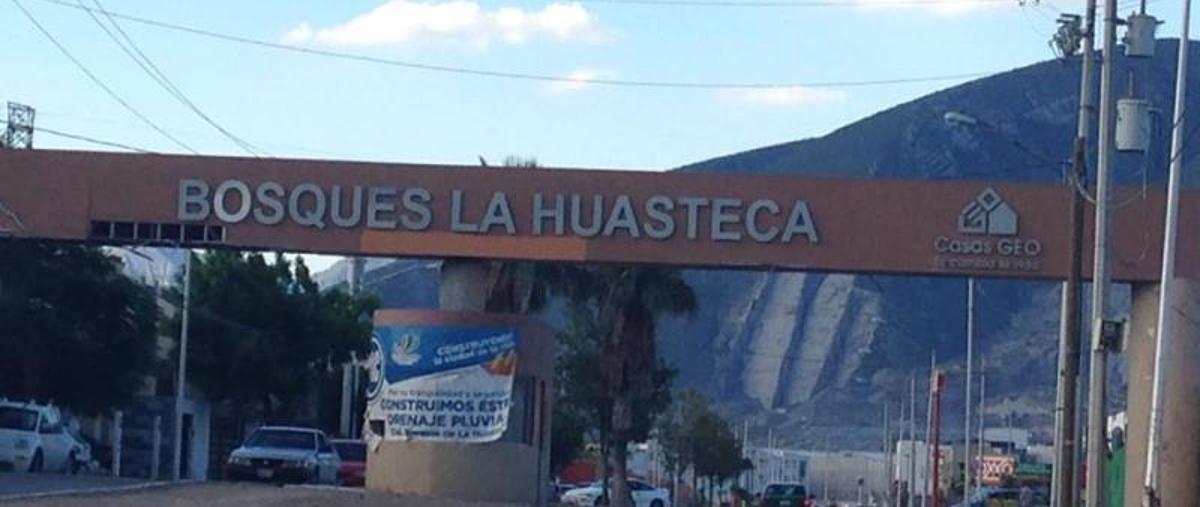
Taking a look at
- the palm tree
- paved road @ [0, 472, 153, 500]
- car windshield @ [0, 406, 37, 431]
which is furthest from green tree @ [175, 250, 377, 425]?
paved road @ [0, 472, 153, 500]

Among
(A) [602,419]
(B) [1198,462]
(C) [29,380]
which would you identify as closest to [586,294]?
(A) [602,419]

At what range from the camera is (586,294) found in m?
63.3

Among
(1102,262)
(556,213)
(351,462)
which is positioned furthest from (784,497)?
(1102,262)

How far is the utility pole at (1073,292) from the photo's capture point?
125 ft

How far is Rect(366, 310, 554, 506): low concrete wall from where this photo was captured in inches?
1740

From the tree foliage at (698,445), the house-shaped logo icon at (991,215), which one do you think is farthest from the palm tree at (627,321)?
the tree foliage at (698,445)

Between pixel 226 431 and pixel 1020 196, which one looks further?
pixel 226 431

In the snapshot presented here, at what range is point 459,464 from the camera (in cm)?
4428

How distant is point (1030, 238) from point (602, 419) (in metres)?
29.7

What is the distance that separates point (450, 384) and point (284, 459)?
5208 mm

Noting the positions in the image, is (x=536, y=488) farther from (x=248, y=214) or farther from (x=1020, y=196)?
(x=1020, y=196)

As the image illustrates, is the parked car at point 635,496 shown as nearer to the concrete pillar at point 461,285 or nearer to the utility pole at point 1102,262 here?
the concrete pillar at point 461,285

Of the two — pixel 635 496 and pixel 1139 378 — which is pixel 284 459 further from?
pixel 635 496

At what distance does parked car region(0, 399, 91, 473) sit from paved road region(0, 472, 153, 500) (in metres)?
1.98
